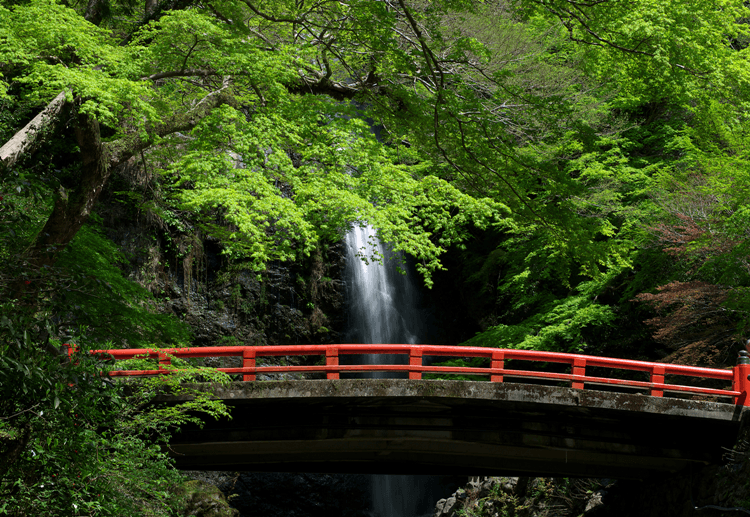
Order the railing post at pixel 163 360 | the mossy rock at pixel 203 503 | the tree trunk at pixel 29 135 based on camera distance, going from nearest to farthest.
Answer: the railing post at pixel 163 360
the tree trunk at pixel 29 135
the mossy rock at pixel 203 503

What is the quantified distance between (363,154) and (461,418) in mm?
5658

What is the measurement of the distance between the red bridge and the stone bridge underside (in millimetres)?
17

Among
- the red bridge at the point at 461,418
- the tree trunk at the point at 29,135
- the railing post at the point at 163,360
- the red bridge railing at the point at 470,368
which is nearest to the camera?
the railing post at the point at 163,360

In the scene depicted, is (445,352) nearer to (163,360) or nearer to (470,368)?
(470,368)

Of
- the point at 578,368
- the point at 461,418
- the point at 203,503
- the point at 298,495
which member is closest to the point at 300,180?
the point at 461,418

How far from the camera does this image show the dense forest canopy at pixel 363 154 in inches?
270

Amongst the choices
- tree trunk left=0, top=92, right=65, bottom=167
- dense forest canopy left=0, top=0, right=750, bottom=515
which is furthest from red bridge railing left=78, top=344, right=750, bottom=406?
tree trunk left=0, top=92, right=65, bottom=167

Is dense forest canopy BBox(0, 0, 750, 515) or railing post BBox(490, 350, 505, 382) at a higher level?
dense forest canopy BBox(0, 0, 750, 515)

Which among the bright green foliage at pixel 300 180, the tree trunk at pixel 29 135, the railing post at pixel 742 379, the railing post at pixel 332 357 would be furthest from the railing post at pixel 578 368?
the tree trunk at pixel 29 135

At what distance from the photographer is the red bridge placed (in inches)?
332

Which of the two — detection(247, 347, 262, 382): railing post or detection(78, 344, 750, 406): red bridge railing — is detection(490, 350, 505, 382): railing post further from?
detection(247, 347, 262, 382): railing post

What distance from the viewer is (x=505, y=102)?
38.8 feet

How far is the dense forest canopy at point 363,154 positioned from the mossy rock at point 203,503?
16.1 feet

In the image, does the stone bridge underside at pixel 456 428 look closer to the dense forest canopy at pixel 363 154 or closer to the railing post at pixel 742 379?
the railing post at pixel 742 379
